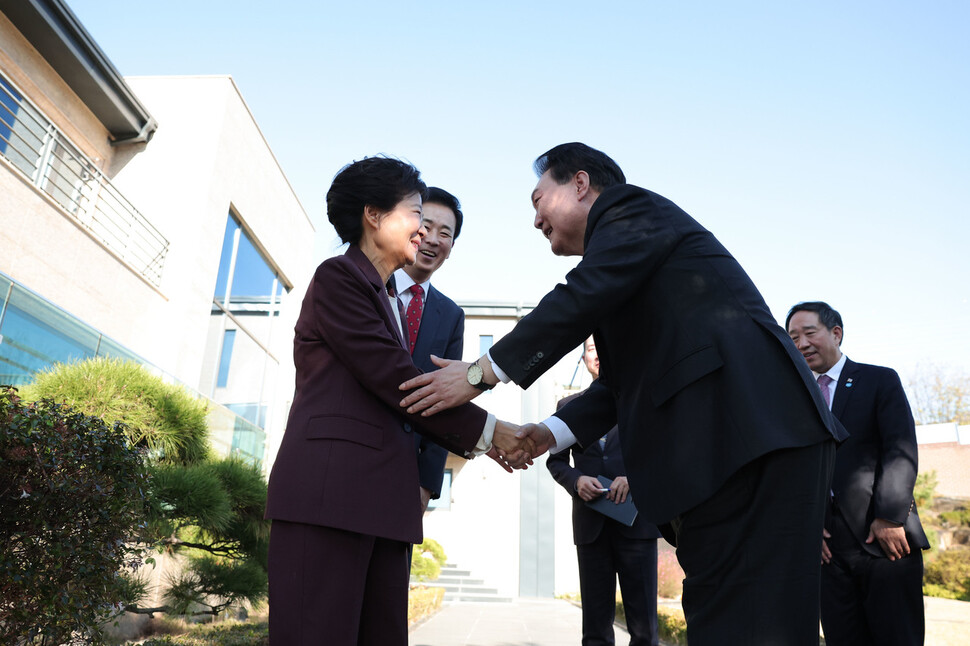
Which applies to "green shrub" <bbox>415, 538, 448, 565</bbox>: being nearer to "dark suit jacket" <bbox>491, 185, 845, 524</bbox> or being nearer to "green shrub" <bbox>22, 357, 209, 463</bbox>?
"green shrub" <bbox>22, 357, 209, 463</bbox>

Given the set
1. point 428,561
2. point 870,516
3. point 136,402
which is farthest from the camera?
point 428,561

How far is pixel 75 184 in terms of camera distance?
8.44 metres

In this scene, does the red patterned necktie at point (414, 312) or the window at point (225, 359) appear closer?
the red patterned necktie at point (414, 312)

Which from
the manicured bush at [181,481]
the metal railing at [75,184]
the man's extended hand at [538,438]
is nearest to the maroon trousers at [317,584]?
the man's extended hand at [538,438]

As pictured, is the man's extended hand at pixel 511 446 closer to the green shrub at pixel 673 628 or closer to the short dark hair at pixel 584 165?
the short dark hair at pixel 584 165

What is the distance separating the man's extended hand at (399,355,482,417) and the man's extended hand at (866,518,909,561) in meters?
2.17

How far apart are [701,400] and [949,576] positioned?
1480 centimetres

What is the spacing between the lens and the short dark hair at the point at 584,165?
2271mm

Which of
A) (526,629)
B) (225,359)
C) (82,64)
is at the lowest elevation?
(526,629)

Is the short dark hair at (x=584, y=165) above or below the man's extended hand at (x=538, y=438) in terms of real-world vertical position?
above

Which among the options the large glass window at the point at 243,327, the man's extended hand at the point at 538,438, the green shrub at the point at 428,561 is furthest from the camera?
the green shrub at the point at 428,561

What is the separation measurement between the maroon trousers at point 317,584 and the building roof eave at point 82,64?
840 centimetres

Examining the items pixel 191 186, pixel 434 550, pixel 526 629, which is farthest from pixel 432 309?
pixel 434 550

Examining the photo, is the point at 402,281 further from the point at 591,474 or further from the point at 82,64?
the point at 82,64
